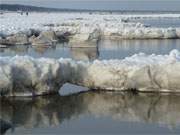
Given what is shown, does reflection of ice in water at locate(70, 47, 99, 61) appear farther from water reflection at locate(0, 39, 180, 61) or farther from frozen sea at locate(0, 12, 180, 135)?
frozen sea at locate(0, 12, 180, 135)

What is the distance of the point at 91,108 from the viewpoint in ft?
31.7

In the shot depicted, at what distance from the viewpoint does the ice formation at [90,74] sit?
10.1 meters

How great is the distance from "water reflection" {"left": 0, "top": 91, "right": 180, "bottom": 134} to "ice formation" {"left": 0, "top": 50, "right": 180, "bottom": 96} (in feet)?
0.85

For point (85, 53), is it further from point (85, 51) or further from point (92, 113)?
point (92, 113)

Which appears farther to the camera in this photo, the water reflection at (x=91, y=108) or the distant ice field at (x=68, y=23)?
the distant ice field at (x=68, y=23)

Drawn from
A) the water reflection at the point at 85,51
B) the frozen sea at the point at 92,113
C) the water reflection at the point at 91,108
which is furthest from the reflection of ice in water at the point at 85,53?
the water reflection at the point at 91,108

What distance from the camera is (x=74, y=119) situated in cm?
890

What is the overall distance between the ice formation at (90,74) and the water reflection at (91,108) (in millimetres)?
260

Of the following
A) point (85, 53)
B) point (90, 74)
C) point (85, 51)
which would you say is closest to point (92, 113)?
point (90, 74)

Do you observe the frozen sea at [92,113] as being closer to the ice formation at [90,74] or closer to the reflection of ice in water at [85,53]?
the ice formation at [90,74]

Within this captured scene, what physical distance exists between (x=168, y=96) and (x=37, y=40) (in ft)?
40.7

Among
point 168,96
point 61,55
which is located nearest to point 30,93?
point 168,96

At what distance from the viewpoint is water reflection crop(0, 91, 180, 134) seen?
885 cm

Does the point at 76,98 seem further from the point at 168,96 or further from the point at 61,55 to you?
the point at 61,55
